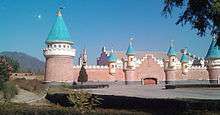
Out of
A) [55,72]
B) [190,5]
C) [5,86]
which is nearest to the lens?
[190,5]

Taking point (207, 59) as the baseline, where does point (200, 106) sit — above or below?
below

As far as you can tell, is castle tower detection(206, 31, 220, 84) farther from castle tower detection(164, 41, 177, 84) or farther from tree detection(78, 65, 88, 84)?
tree detection(78, 65, 88, 84)

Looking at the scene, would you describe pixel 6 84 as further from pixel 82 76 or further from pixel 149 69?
pixel 149 69

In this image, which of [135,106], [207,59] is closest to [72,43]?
[207,59]

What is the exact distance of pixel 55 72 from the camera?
46.3 metres

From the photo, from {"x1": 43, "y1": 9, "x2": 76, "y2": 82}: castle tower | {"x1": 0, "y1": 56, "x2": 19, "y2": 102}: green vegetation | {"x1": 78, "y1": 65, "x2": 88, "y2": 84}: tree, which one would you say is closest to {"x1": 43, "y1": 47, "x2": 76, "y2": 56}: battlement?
{"x1": 43, "y1": 9, "x2": 76, "y2": 82}: castle tower

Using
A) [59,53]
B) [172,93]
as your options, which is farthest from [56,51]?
[172,93]

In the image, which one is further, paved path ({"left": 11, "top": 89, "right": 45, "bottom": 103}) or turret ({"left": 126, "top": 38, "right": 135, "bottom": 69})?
turret ({"left": 126, "top": 38, "right": 135, "bottom": 69})

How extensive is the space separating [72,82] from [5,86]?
22.6 metres

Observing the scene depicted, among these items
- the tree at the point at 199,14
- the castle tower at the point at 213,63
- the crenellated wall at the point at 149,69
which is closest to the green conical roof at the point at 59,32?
the crenellated wall at the point at 149,69

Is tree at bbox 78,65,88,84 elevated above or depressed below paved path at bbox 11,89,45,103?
above

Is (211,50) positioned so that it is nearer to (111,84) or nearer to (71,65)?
(111,84)

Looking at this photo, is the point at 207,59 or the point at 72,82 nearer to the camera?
the point at 72,82

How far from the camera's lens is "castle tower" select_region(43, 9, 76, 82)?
46656mm
